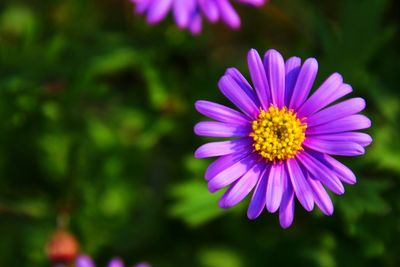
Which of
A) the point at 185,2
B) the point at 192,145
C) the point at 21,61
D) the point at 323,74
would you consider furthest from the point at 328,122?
the point at 21,61

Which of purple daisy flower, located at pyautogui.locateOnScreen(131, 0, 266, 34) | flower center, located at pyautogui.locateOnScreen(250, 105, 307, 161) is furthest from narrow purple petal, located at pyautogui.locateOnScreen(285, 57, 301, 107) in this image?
purple daisy flower, located at pyautogui.locateOnScreen(131, 0, 266, 34)

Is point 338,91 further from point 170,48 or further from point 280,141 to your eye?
point 170,48

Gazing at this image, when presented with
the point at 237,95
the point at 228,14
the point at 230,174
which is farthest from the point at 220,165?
the point at 228,14

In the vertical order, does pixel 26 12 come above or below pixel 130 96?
above

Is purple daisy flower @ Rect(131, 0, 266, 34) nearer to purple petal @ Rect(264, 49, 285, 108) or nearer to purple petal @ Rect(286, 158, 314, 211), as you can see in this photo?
purple petal @ Rect(264, 49, 285, 108)

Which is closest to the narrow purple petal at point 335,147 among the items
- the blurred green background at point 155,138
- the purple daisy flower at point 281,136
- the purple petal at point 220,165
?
the purple daisy flower at point 281,136

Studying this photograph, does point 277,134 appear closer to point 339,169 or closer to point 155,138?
point 339,169

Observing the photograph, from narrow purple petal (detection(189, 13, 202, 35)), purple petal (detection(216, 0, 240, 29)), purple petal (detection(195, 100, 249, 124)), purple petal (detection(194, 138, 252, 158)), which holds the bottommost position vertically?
purple petal (detection(194, 138, 252, 158))
